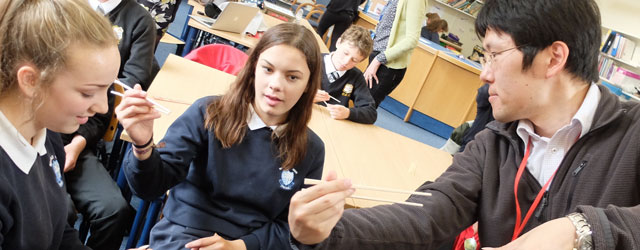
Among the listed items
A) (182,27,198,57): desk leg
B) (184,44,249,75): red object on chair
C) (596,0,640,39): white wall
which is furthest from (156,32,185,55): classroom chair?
(596,0,640,39): white wall

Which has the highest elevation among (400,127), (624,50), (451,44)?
(624,50)

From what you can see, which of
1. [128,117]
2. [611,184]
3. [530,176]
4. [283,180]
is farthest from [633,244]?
[128,117]

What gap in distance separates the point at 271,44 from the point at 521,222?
3.18 ft

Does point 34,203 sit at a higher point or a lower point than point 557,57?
lower

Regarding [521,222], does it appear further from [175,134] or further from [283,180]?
[175,134]

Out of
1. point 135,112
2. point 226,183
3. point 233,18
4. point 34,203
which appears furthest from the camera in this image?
point 233,18

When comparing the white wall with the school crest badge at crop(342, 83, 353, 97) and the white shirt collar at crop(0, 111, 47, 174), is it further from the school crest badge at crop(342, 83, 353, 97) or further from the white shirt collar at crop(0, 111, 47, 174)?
the white shirt collar at crop(0, 111, 47, 174)

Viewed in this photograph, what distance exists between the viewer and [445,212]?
1.30 meters

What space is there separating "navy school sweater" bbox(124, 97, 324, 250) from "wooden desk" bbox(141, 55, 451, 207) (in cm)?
28

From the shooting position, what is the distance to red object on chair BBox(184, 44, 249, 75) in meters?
2.92

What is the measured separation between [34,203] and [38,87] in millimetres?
257

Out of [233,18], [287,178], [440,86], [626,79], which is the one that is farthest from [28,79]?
[626,79]

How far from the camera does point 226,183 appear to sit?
152 cm

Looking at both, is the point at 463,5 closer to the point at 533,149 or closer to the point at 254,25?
the point at 254,25
